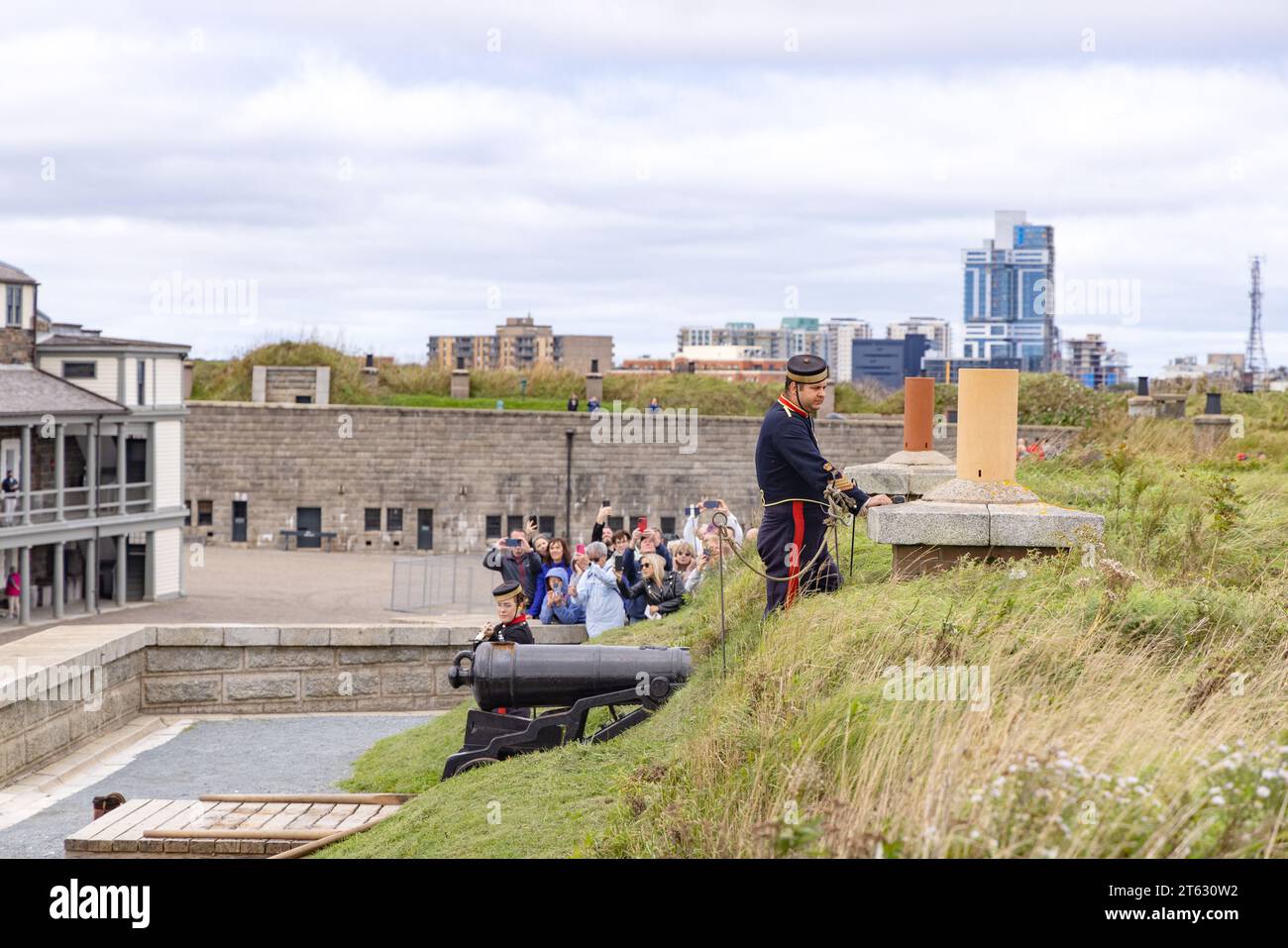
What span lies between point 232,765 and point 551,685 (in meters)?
4.43

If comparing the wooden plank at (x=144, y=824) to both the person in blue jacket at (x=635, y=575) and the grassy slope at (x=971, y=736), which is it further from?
the person in blue jacket at (x=635, y=575)

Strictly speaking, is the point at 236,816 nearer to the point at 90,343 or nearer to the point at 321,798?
the point at 321,798

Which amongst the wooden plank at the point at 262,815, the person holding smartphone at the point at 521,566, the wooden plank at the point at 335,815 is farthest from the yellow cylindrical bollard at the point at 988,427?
the person holding smartphone at the point at 521,566

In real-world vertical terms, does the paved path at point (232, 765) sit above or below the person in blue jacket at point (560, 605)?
below

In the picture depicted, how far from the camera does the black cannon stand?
29.5ft

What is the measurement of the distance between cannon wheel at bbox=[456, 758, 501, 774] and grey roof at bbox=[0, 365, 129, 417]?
937 inches

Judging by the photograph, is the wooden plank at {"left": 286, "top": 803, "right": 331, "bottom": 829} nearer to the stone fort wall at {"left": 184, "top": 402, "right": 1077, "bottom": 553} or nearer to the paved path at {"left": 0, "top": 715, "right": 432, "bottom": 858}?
the paved path at {"left": 0, "top": 715, "right": 432, "bottom": 858}

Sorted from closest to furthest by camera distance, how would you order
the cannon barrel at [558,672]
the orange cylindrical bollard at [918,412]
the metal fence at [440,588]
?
the cannon barrel at [558,672]
the orange cylindrical bollard at [918,412]
the metal fence at [440,588]

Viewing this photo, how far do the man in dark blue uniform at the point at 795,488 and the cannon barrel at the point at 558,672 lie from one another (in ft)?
2.62

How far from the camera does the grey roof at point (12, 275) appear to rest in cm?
3462

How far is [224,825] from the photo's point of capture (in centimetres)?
892

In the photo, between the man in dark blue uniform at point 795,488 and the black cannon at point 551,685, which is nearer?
the man in dark blue uniform at point 795,488

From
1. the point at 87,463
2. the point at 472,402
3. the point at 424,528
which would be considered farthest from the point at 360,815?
the point at 472,402
